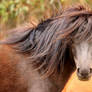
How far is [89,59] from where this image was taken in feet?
8.98

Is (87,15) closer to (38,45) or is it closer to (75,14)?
(75,14)

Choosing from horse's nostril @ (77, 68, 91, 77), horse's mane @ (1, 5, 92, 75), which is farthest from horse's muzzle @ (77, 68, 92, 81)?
horse's mane @ (1, 5, 92, 75)

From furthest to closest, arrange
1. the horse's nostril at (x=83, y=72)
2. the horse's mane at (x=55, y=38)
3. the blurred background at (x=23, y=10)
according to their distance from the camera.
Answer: the blurred background at (x=23, y=10) → the horse's mane at (x=55, y=38) → the horse's nostril at (x=83, y=72)

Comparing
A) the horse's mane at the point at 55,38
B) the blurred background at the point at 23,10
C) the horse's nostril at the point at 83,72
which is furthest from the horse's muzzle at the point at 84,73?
the blurred background at the point at 23,10

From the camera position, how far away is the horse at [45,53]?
2.88 meters

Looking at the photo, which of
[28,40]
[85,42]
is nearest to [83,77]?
[85,42]

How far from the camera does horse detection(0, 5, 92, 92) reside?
288cm

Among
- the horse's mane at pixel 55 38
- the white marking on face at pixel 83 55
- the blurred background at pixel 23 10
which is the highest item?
the horse's mane at pixel 55 38

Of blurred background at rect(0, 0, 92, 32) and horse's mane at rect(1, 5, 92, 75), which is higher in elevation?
horse's mane at rect(1, 5, 92, 75)

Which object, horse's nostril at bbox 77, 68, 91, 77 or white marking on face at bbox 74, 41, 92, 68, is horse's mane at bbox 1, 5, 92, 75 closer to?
white marking on face at bbox 74, 41, 92, 68

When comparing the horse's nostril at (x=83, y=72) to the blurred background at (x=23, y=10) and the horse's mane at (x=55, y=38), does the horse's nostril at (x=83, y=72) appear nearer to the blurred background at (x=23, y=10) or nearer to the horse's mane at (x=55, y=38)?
the horse's mane at (x=55, y=38)

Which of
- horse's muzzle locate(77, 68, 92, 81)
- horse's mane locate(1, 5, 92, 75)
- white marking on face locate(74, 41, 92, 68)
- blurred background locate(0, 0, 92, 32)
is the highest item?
horse's mane locate(1, 5, 92, 75)

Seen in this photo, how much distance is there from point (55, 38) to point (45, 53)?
180 mm

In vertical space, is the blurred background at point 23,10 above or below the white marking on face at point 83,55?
below
